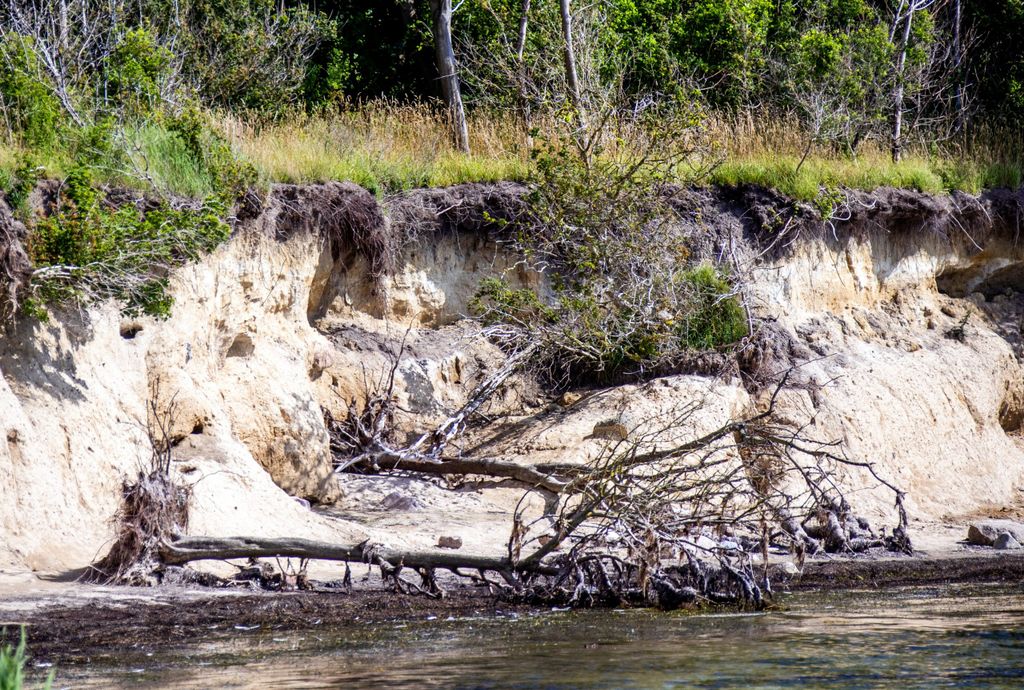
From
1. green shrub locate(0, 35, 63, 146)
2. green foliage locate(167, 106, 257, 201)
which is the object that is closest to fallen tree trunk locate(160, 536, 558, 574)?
green foliage locate(167, 106, 257, 201)

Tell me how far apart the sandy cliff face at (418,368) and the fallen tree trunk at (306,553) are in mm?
882

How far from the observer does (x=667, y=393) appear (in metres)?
14.4

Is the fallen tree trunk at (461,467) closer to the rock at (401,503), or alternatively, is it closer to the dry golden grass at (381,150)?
the rock at (401,503)

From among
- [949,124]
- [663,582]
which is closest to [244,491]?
[663,582]

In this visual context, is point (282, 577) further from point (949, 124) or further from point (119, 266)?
point (949, 124)

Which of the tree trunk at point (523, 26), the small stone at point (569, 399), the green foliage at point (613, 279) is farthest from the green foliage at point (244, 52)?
the small stone at point (569, 399)

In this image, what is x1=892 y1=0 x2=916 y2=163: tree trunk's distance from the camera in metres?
18.7

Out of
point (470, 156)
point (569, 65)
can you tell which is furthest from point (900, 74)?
point (470, 156)

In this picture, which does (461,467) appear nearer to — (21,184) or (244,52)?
Result: (21,184)

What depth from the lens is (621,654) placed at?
24.8 feet

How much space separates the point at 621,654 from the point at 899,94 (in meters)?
13.4

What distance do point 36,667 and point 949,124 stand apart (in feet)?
56.5

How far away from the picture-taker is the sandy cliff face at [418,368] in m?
10.4

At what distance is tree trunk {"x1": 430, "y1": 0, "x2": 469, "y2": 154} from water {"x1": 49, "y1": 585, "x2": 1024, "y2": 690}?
10.3m
